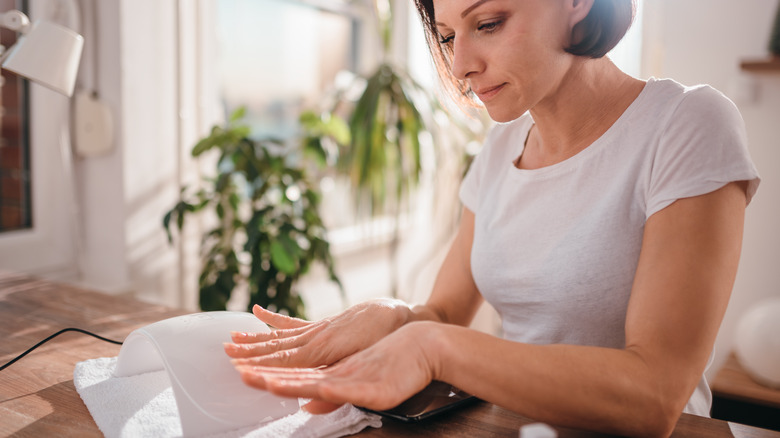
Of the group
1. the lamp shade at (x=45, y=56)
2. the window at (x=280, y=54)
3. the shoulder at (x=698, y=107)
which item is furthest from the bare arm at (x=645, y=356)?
the window at (x=280, y=54)

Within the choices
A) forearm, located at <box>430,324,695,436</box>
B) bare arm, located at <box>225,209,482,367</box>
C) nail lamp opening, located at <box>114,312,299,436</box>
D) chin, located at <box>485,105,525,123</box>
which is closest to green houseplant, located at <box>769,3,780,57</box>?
chin, located at <box>485,105,525,123</box>

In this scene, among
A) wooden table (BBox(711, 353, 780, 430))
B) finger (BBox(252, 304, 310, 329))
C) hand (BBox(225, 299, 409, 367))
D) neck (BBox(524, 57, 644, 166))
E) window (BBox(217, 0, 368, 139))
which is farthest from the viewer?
window (BBox(217, 0, 368, 139))

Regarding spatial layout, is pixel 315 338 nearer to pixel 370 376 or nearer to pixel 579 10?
pixel 370 376

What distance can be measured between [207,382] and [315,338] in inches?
5.5

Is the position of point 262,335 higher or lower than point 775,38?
lower

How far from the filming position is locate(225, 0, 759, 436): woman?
63cm

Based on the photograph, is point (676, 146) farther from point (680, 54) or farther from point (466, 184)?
point (680, 54)

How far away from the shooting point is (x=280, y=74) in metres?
2.45

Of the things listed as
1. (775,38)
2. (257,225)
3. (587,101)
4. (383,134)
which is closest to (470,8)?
(587,101)

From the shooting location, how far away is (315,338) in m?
0.74

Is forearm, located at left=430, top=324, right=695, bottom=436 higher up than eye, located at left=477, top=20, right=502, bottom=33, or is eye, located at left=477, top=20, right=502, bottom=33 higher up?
eye, located at left=477, top=20, right=502, bottom=33

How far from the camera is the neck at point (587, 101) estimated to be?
931 millimetres

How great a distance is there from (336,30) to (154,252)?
57.2 inches

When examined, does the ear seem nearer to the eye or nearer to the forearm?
the eye
